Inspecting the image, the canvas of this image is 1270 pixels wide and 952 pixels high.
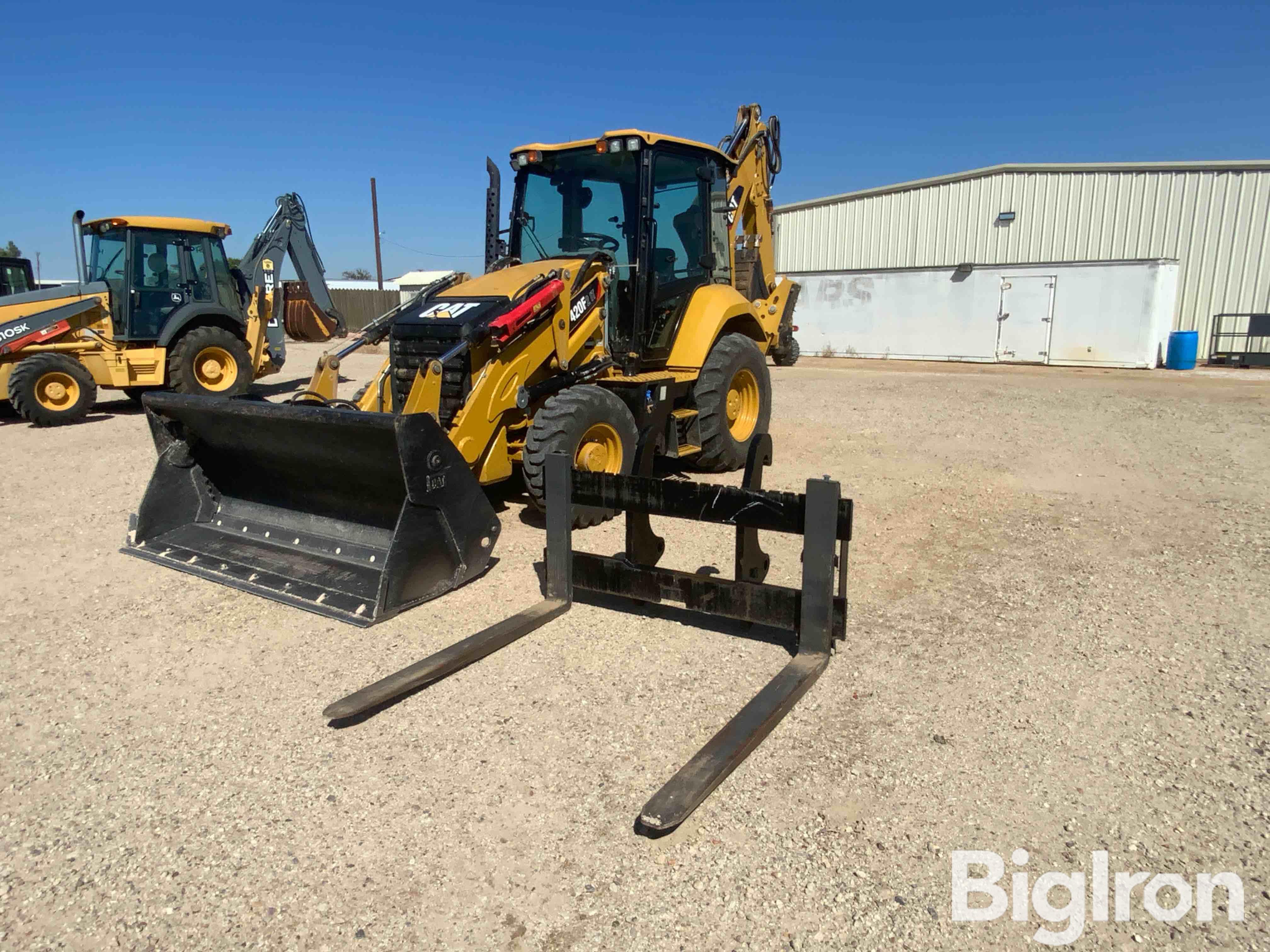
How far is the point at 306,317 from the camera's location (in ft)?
46.3

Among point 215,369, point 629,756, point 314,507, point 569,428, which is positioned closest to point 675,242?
point 569,428

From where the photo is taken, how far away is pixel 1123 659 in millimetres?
3721

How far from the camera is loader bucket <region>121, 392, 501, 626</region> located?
162 inches

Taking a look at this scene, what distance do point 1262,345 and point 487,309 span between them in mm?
20026

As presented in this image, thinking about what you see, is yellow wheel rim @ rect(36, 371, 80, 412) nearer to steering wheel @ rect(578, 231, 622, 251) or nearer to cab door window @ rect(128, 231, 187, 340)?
cab door window @ rect(128, 231, 187, 340)

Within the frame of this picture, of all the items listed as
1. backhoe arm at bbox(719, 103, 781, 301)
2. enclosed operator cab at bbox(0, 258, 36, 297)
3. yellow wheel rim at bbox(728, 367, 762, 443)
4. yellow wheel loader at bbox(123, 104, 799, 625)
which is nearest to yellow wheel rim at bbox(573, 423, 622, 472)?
yellow wheel loader at bbox(123, 104, 799, 625)

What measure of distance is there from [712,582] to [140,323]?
417 inches

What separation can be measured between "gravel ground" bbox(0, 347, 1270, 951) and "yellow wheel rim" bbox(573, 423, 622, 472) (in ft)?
1.67

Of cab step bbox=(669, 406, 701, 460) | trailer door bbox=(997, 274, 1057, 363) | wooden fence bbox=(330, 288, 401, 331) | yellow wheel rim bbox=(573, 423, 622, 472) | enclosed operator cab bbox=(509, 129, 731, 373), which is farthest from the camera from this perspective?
wooden fence bbox=(330, 288, 401, 331)

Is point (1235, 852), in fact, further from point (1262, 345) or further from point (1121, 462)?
point (1262, 345)

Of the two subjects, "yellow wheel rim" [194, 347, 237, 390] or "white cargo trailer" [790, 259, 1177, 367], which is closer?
"yellow wheel rim" [194, 347, 237, 390]

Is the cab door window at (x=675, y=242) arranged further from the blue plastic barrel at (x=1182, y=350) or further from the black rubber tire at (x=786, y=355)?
the blue plastic barrel at (x=1182, y=350)

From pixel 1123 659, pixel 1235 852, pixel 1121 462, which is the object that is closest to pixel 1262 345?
pixel 1121 462

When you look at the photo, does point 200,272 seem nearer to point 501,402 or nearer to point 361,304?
point 501,402
